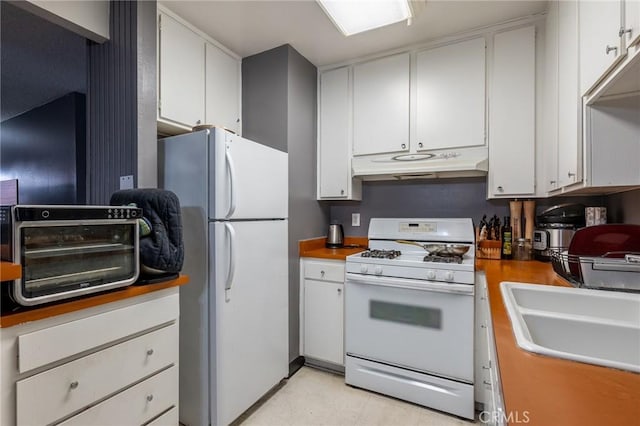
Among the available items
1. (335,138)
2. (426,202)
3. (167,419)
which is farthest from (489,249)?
(167,419)

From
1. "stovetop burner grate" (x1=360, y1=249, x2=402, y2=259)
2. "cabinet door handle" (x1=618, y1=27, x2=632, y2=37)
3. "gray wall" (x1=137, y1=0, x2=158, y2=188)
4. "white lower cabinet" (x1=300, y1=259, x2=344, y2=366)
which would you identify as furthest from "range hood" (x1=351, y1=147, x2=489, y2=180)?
"gray wall" (x1=137, y1=0, x2=158, y2=188)

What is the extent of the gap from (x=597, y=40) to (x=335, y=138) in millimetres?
1778

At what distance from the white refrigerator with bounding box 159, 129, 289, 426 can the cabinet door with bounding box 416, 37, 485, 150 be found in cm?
126

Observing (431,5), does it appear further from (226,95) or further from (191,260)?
(191,260)

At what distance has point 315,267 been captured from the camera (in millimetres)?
2357

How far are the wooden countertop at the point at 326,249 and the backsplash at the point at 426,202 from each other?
0.25ft

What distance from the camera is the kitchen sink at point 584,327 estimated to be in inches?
34.3

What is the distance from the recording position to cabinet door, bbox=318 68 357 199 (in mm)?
2572

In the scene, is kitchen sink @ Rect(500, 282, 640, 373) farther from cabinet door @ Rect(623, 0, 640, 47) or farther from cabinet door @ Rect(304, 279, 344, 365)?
cabinet door @ Rect(304, 279, 344, 365)

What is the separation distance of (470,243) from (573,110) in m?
1.08

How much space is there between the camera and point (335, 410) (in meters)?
1.88

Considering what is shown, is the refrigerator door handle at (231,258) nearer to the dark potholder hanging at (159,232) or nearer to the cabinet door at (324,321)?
the dark potholder hanging at (159,232)

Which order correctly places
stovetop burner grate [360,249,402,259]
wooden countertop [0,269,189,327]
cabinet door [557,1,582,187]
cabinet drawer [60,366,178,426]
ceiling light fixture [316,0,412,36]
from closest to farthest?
1. wooden countertop [0,269,189,327]
2. cabinet drawer [60,366,178,426]
3. cabinet door [557,1,582,187]
4. ceiling light fixture [316,0,412,36]
5. stovetop burner grate [360,249,402,259]

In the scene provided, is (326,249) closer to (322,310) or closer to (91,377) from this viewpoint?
(322,310)
